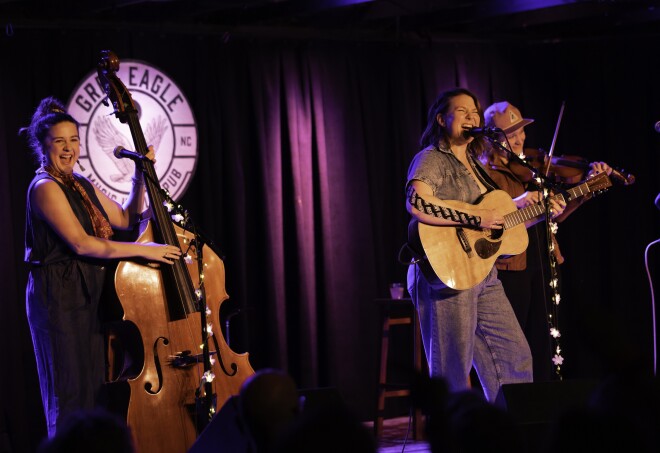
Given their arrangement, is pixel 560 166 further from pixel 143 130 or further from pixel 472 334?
pixel 143 130

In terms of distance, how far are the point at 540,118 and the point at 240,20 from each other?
2430 mm

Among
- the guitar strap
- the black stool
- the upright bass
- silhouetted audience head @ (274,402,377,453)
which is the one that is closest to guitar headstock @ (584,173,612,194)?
the guitar strap

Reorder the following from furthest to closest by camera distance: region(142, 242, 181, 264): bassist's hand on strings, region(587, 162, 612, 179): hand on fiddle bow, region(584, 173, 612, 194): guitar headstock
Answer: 1. region(587, 162, 612, 179): hand on fiddle bow
2. region(584, 173, 612, 194): guitar headstock
3. region(142, 242, 181, 264): bassist's hand on strings

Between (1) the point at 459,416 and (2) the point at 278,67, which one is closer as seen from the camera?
A: (1) the point at 459,416

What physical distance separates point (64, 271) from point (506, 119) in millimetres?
2657

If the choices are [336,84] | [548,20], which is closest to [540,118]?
[548,20]

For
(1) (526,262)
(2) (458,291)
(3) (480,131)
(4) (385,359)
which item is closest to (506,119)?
(1) (526,262)

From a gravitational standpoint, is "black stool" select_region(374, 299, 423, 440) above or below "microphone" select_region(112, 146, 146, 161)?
below

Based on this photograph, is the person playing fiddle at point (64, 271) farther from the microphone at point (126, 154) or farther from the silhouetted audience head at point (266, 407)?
the silhouetted audience head at point (266, 407)

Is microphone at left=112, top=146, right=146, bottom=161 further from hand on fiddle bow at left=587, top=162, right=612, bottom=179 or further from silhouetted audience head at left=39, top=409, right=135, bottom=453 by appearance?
silhouetted audience head at left=39, top=409, right=135, bottom=453

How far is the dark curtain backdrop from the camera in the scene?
582 cm

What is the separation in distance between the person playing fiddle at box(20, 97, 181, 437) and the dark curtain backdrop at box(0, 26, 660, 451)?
162 centimetres

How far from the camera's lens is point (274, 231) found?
6375mm

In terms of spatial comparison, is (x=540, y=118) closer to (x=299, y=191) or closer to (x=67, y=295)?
(x=299, y=191)
